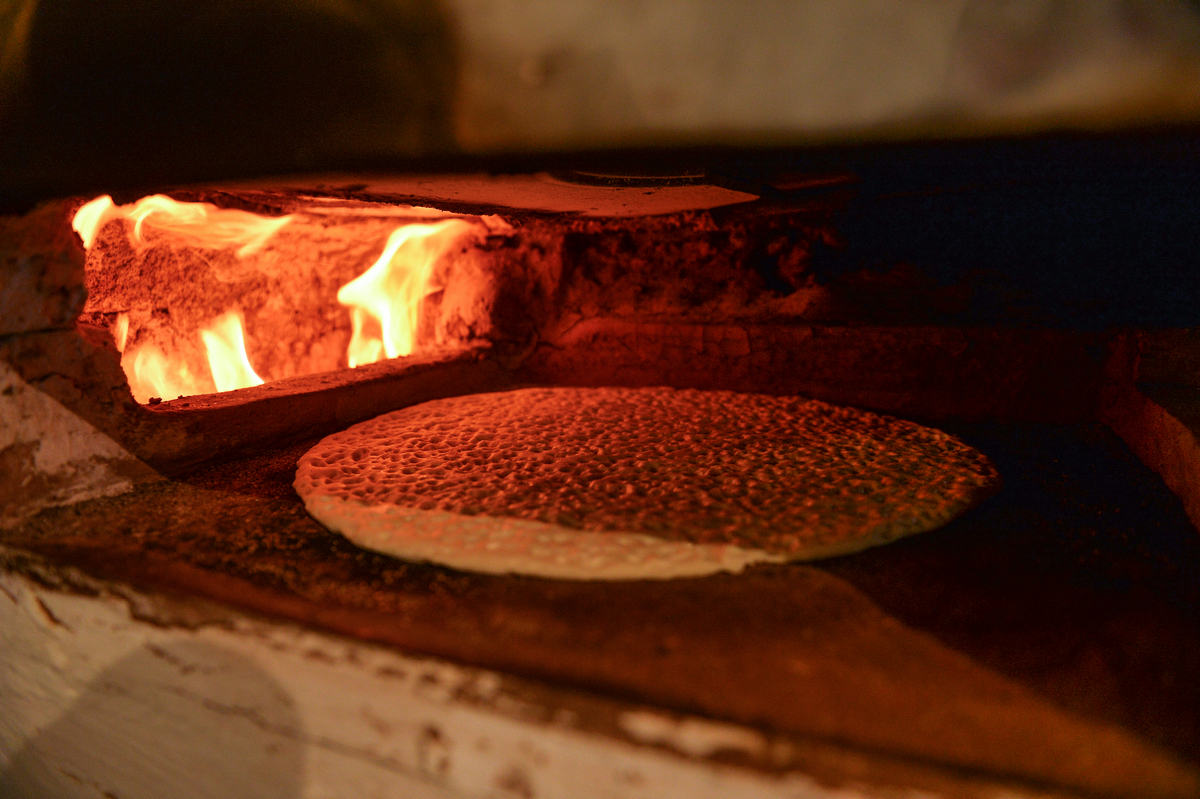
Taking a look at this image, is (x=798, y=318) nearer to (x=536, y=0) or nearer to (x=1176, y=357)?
(x=1176, y=357)

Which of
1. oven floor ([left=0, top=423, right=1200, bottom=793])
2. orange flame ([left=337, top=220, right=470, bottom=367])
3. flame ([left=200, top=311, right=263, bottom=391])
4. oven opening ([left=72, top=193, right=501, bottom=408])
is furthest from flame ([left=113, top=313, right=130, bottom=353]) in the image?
oven floor ([left=0, top=423, right=1200, bottom=793])

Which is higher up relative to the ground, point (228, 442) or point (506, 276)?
point (506, 276)

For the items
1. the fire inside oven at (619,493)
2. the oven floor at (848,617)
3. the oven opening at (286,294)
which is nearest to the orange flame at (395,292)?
the oven opening at (286,294)

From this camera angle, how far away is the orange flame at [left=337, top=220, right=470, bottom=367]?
2129 mm

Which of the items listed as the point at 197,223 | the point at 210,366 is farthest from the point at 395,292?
the point at 210,366

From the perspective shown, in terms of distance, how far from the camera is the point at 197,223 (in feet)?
5.70

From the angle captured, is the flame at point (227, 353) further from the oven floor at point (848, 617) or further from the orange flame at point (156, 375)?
the oven floor at point (848, 617)

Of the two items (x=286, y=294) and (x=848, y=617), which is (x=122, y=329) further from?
(x=848, y=617)

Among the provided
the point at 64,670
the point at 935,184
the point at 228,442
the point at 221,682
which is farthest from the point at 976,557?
the point at 228,442

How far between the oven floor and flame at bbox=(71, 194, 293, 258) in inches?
35.7

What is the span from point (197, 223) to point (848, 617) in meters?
1.94

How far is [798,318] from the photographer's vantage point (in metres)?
1.67

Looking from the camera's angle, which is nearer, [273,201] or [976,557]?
[976,557]

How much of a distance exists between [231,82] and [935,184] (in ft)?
4.17
